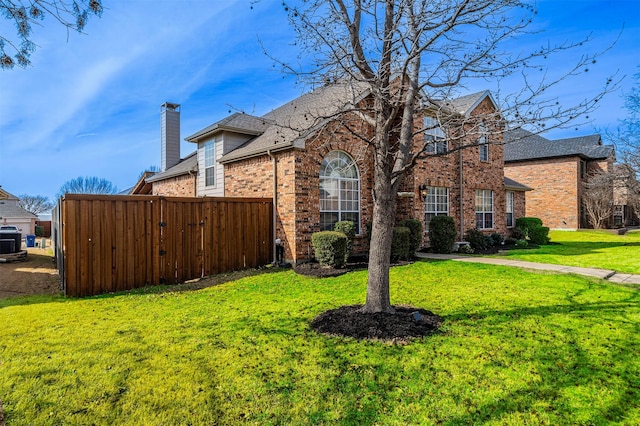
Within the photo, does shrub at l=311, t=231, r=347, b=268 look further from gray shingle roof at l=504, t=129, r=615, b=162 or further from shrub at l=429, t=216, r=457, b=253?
gray shingle roof at l=504, t=129, r=615, b=162

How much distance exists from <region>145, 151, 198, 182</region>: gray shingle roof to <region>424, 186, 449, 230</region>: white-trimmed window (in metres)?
10.3

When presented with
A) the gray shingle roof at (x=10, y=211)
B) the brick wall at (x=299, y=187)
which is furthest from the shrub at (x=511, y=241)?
the gray shingle roof at (x=10, y=211)

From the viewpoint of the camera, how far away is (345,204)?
11.6m

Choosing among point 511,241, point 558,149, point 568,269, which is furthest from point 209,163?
point 558,149

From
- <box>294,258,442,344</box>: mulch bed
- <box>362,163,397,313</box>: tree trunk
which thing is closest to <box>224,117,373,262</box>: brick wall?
<box>362,163,397,313</box>: tree trunk

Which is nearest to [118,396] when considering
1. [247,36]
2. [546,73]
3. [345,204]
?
[247,36]

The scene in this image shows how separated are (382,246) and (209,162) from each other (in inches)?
449

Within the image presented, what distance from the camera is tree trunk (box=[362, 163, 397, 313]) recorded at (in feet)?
17.2

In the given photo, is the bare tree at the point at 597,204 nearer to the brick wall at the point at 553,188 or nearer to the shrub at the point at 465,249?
the brick wall at the point at 553,188

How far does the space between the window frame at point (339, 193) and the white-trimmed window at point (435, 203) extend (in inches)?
139

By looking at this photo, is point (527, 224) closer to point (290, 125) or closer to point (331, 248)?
point (331, 248)

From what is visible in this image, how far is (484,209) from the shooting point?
16766 mm

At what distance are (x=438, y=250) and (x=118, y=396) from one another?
11.8 metres

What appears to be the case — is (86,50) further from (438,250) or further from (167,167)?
(167,167)
